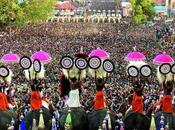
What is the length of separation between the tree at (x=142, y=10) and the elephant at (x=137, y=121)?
59916 mm

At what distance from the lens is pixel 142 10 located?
76875 mm

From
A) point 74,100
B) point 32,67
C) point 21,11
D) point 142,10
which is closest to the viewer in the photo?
point 74,100

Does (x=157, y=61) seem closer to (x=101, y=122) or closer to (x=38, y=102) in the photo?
(x=101, y=122)

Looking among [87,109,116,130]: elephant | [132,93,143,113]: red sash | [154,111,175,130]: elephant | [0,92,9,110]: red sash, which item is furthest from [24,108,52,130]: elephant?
[154,111,175,130]: elephant

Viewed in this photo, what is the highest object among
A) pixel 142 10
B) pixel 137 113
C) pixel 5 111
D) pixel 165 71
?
pixel 142 10

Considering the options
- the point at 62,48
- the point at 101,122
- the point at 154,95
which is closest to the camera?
the point at 101,122

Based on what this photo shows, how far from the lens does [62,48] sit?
1612 inches

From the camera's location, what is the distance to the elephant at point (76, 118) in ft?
52.6

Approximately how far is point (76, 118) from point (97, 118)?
60 cm

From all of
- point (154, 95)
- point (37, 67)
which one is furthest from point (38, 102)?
point (154, 95)

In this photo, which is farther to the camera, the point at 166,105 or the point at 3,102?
the point at 3,102

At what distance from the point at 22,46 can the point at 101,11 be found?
6474cm

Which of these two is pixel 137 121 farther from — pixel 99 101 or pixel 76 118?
pixel 76 118

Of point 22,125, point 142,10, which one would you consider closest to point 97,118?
point 22,125
